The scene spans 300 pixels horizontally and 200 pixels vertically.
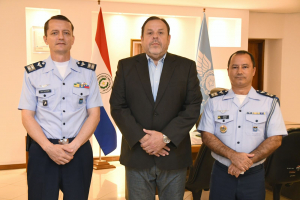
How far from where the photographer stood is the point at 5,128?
17.3 ft

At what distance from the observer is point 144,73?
2.07 m

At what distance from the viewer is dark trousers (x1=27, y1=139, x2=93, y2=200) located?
6.51ft

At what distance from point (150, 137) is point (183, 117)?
25cm

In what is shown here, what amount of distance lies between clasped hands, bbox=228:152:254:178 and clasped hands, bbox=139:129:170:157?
1.63 feet

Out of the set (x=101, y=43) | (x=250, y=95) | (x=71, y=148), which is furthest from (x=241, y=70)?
(x=101, y=43)

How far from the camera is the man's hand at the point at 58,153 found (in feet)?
6.40

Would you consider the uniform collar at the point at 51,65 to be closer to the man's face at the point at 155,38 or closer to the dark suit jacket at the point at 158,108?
the dark suit jacket at the point at 158,108

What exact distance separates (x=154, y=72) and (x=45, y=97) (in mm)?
754

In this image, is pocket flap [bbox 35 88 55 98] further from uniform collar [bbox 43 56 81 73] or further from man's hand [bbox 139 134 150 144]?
man's hand [bbox 139 134 150 144]

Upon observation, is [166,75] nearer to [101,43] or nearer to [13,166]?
[101,43]

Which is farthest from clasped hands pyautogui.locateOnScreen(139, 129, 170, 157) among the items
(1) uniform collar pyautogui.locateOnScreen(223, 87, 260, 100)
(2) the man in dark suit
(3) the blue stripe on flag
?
(3) the blue stripe on flag

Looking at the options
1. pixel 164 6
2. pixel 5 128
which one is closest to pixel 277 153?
pixel 164 6

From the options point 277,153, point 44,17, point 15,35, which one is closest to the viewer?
point 277,153

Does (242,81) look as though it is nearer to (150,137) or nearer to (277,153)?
(150,137)
